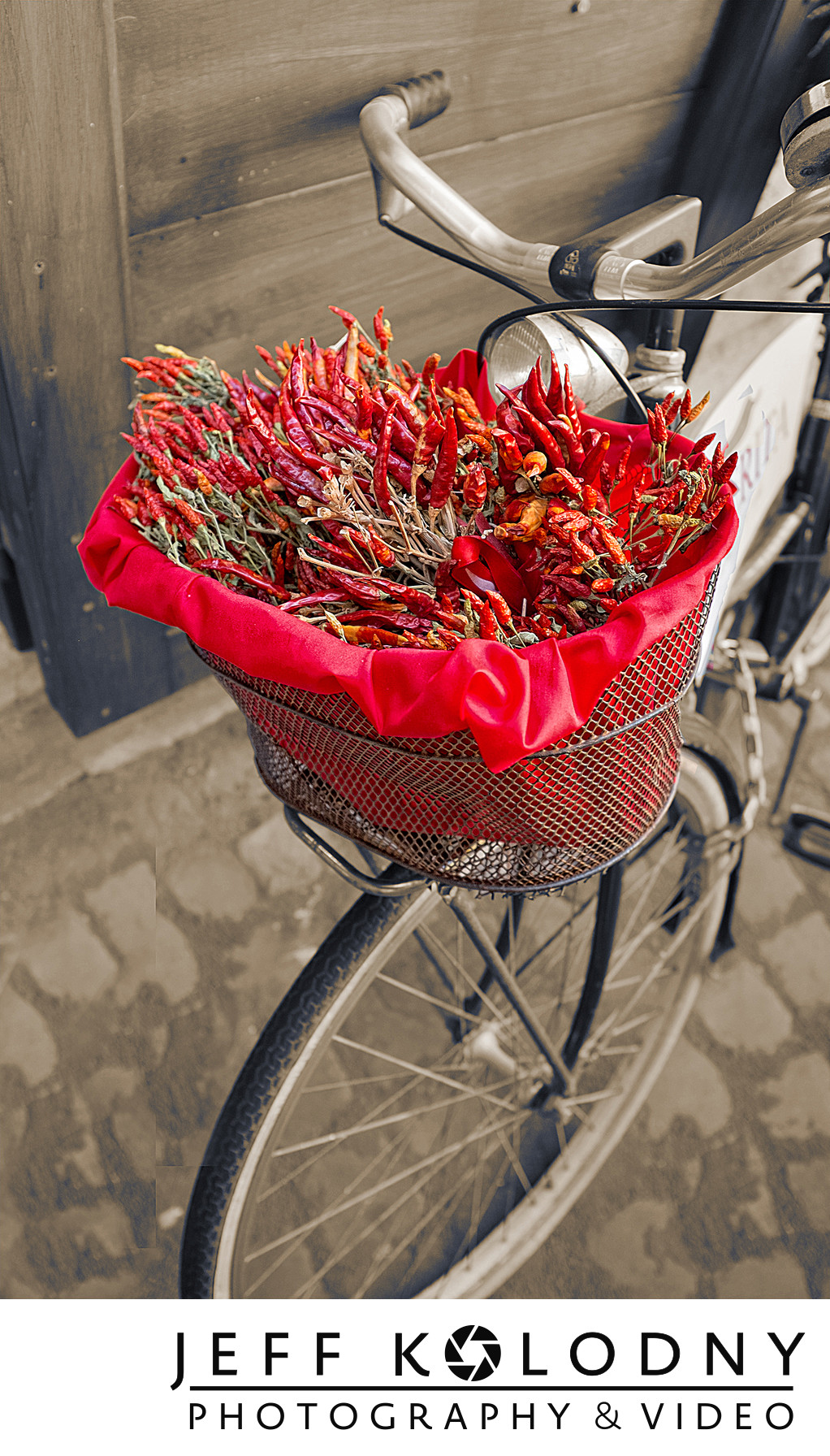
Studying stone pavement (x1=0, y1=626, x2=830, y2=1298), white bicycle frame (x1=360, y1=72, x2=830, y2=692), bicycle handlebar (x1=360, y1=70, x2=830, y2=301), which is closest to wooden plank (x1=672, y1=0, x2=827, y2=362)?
white bicycle frame (x1=360, y1=72, x2=830, y2=692)

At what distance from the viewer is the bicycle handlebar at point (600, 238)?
Result: 771 millimetres

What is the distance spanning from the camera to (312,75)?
4.33 feet

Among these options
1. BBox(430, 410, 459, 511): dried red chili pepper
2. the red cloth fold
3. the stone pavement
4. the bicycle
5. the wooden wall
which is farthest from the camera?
the stone pavement

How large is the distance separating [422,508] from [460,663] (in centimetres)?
21

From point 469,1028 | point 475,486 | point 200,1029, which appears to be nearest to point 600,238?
point 475,486

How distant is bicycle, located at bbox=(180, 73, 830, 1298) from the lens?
0.96m

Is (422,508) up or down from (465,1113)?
up

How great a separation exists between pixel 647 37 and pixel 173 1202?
6.94 feet

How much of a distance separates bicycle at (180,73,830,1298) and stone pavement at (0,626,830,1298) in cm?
13

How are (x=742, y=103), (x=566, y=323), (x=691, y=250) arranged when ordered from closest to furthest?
(x=566, y=323) → (x=691, y=250) → (x=742, y=103)

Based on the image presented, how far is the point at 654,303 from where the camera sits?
76 cm

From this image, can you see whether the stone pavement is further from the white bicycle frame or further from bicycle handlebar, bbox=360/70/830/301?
bicycle handlebar, bbox=360/70/830/301

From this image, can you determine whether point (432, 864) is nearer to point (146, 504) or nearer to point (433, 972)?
point (146, 504)

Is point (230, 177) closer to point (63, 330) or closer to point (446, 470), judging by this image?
point (63, 330)
